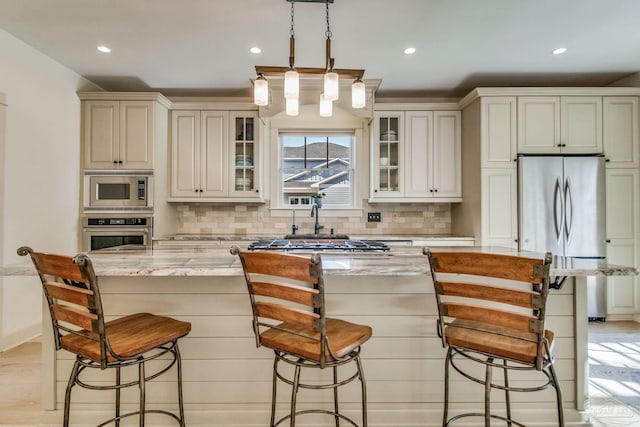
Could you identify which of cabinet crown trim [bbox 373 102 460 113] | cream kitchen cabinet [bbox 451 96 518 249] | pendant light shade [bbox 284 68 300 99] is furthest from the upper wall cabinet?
pendant light shade [bbox 284 68 300 99]

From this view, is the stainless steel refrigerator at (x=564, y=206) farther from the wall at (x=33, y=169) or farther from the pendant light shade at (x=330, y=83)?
the wall at (x=33, y=169)

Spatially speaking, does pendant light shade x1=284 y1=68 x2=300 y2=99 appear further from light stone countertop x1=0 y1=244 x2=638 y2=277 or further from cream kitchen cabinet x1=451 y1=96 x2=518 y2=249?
cream kitchen cabinet x1=451 y1=96 x2=518 y2=249

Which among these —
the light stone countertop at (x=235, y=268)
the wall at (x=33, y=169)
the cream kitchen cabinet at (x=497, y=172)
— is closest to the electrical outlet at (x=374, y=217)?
the cream kitchen cabinet at (x=497, y=172)

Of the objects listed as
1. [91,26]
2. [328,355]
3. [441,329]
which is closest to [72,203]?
[91,26]

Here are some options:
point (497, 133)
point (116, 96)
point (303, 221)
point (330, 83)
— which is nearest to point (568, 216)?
point (497, 133)

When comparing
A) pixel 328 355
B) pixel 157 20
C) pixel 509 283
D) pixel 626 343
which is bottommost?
pixel 626 343

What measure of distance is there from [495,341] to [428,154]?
9.96ft

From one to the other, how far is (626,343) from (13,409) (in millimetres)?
4693

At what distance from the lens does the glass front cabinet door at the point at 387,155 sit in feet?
13.3

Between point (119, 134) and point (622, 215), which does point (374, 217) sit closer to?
point (622, 215)

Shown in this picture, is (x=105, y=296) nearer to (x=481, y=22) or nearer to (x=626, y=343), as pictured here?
(x=481, y=22)

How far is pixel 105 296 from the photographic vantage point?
1.78 metres

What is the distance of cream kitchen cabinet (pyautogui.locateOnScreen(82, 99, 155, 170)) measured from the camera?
3689 mm

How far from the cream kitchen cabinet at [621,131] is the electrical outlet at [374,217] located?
2.48 m
